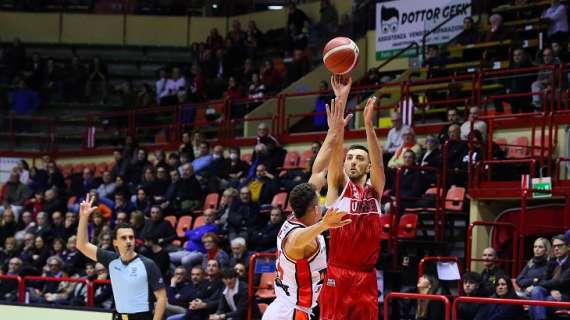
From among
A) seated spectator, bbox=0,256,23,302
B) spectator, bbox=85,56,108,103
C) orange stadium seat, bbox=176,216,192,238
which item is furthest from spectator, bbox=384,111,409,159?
spectator, bbox=85,56,108,103

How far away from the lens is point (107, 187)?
2045 cm

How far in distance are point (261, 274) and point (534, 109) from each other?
4.86 metres

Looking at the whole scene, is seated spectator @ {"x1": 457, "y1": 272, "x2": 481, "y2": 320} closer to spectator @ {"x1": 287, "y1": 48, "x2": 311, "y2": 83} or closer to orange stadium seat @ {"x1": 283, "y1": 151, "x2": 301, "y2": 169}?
orange stadium seat @ {"x1": 283, "y1": 151, "x2": 301, "y2": 169}

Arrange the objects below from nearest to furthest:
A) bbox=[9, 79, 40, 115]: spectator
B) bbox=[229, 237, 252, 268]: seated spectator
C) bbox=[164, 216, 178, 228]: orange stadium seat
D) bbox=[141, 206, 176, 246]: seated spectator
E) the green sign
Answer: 1. the green sign
2. bbox=[229, 237, 252, 268]: seated spectator
3. bbox=[141, 206, 176, 246]: seated spectator
4. bbox=[164, 216, 178, 228]: orange stadium seat
5. bbox=[9, 79, 40, 115]: spectator

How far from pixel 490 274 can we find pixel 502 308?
1046 millimetres

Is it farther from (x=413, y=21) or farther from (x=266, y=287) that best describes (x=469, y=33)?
(x=266, y=287)

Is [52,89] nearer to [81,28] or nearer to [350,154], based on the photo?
[81,28]

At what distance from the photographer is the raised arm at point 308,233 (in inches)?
259

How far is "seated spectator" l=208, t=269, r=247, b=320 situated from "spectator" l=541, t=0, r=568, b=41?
726cm

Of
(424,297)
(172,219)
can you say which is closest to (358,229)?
(424,297)

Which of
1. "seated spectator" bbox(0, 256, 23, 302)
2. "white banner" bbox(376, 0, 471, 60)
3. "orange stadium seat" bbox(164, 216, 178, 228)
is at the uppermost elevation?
"white banner" bbox(376, 0, 471, 60)

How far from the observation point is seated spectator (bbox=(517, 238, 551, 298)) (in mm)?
11867

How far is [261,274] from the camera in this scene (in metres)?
14.2

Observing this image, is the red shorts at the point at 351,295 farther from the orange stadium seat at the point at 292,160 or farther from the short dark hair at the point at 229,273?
the orange stadium seat at the point at 292,160
